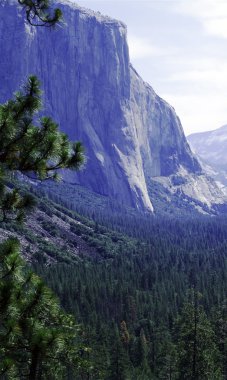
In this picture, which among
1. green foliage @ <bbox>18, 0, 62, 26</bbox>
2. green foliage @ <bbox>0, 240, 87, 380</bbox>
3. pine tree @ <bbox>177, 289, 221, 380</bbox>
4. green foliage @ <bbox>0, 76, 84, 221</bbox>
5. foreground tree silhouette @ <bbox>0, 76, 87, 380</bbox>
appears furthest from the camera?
pine tree @ <bbox>177, 289, 221, 380</bbox>

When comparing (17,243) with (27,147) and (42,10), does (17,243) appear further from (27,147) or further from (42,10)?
(42,10)

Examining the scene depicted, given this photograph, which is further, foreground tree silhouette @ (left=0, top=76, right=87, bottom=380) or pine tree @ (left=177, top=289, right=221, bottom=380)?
pine tree @ (left=177, top=289, right=221, bottom=380)

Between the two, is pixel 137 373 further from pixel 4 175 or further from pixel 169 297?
pixel 4 175

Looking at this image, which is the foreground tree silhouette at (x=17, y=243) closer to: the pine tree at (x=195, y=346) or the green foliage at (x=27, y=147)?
the green foliage at (x=27, y=147)

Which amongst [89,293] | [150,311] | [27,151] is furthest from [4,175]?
[89,293]

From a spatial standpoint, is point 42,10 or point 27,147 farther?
point 42,10

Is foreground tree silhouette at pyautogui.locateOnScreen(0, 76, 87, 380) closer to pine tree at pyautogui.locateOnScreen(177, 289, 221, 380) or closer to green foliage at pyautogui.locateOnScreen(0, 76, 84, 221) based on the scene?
green foliage at pyautogui.locateOnScreen(0, 76, 84, 221)

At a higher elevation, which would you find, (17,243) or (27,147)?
(27,147)

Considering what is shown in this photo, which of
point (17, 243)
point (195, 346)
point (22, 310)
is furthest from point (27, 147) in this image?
point (195, 346)

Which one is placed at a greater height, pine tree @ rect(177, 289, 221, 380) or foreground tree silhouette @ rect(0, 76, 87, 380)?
foreground tree silhouette @ rect(0, 76, 87, 380)

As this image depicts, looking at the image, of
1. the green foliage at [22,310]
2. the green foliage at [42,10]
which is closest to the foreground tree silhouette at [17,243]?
the green foliage at [22,310]

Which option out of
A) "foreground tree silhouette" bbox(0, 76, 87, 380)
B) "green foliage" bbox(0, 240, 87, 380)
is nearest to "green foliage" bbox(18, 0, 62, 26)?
"foreground tree silhouette" bbox(0, 76, 87, 380)

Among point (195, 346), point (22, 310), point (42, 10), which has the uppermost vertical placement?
point (42, 10)

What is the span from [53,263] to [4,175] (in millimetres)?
179271
